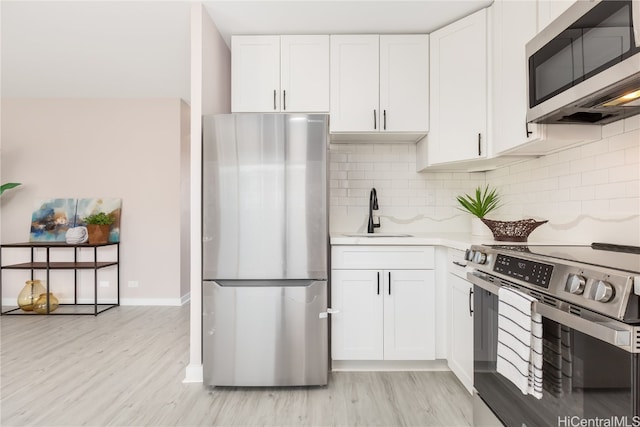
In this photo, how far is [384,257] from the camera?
2389mm

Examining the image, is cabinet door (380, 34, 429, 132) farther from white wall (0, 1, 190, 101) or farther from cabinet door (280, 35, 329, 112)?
white wall (0, 1, 190, 101)

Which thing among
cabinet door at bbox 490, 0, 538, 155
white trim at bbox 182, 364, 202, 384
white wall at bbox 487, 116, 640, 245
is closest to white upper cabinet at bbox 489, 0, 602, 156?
cabinet door at bbox 490, 0, 538, 155

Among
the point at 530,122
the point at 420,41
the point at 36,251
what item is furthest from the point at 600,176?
the point at 36,251

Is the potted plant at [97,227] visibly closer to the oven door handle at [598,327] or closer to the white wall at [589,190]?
the white wall at [589,190]

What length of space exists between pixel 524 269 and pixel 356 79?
188 centimetres

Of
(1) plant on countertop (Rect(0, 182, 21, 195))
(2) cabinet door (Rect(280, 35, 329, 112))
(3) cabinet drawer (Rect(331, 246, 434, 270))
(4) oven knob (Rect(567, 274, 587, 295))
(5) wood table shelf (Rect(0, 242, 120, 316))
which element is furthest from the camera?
(1) plant on countertop (Rect(0, 182, 21, 195))

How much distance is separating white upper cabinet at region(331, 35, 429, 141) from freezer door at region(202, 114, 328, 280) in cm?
65

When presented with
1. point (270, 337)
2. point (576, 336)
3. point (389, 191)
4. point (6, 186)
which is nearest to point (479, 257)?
point (576, 336)

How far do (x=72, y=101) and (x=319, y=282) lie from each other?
4120mm

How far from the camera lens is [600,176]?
5.84ft

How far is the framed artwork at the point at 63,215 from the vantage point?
14.0 ft

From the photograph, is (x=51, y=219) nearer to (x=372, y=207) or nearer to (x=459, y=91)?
(x=372, y=207)

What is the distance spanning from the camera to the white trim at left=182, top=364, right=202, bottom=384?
2.31 meters

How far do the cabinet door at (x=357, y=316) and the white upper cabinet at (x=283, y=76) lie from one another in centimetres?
130
